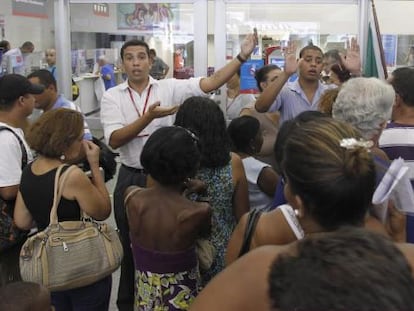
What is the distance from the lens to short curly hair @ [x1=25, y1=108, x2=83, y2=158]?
8.00 ft

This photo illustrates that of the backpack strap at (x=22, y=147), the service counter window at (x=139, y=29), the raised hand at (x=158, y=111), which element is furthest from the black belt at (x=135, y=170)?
the service counter window at (x=139, y=29)

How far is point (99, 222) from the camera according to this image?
8.33ft

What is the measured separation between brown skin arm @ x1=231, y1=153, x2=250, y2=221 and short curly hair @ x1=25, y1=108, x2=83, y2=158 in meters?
0.74

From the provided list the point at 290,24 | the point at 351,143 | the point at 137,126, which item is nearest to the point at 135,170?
the point at 137,126

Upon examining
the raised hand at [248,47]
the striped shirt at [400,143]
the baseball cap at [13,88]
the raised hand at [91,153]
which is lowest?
the raised hand at [91,153]

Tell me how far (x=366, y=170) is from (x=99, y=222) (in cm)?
143

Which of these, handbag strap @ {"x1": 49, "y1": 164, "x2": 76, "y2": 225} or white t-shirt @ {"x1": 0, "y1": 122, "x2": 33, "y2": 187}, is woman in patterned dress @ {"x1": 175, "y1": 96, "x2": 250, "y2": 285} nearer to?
handbag strap @ {"x1": 49, "y1": 164, "x2": 76, "y2": 225}

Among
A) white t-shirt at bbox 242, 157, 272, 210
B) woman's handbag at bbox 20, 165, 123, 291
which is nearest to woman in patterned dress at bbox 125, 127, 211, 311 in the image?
woman's handbag at bbox 20, 165, 123, 291

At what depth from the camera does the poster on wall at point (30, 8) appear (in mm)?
5609

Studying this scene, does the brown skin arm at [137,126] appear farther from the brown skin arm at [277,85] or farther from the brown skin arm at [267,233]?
the brown skin arm at [267,233]

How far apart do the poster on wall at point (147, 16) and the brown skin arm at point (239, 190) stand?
3398 mm

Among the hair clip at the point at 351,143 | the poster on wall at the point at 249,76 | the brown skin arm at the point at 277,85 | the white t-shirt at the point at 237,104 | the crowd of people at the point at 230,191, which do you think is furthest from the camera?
the poster on wall at the point at 249,76

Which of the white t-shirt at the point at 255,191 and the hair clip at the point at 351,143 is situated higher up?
the hair clip at the point at 351,143

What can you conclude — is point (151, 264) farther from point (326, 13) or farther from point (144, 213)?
point (326, 13)
